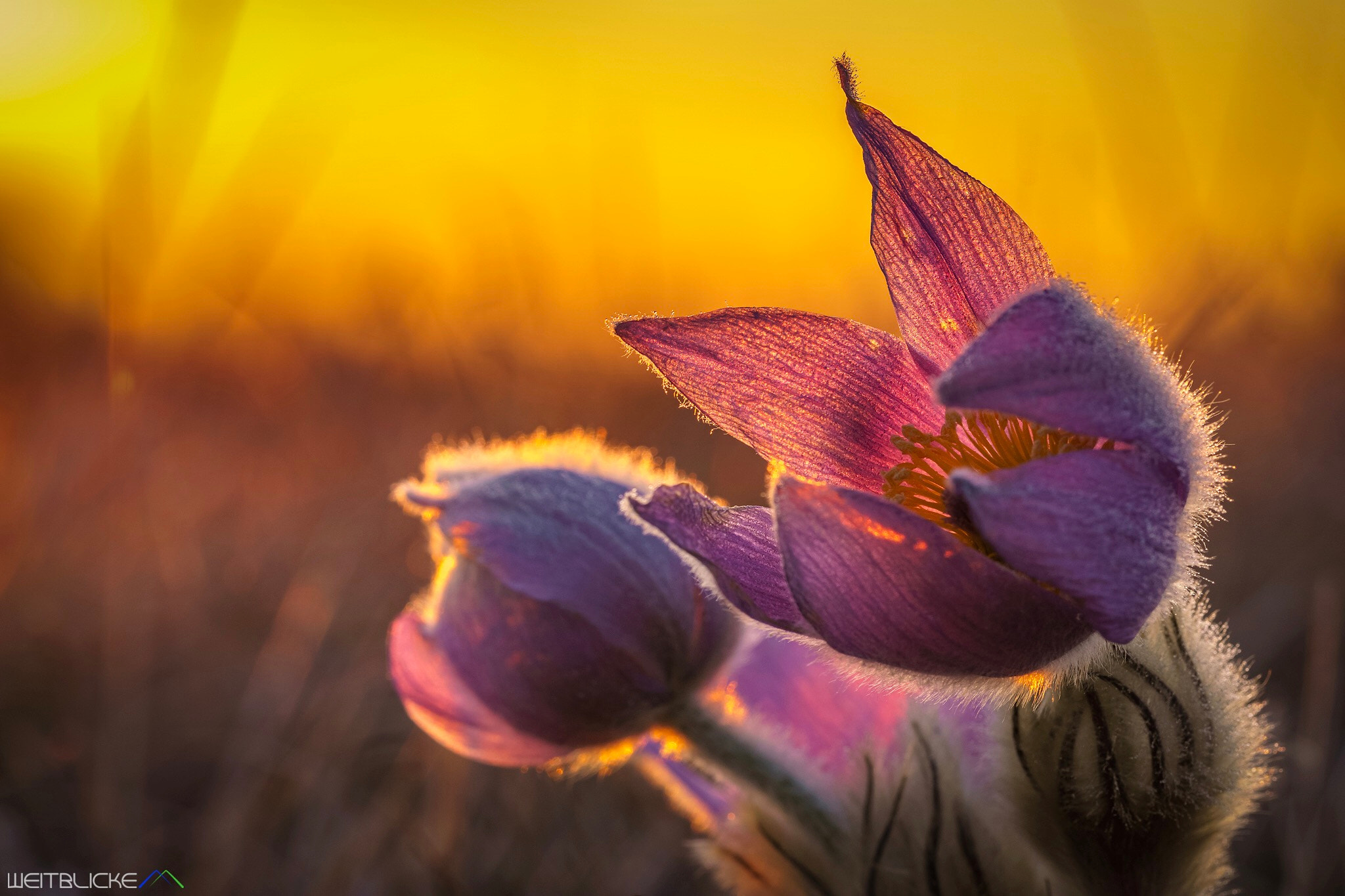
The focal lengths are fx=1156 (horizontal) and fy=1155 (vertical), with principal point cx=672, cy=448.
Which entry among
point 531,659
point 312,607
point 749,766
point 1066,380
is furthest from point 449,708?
point 312,607

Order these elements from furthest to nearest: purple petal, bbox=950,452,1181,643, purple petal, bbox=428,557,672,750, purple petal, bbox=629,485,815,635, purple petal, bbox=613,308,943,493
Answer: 1. purple petal, bbox=428,557,672,750
2. purple petal, bbox=613,308,943,493
3. purple petal, bbox=629,485,815,635
4. purple petal, bbox=950,452,1181,643

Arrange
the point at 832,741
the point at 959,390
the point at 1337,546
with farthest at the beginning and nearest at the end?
the point at 1337,546
the point at 832,741
the point at 959,390

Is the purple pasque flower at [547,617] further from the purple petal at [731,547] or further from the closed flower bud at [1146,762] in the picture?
the closed flower bud at [1146,762]

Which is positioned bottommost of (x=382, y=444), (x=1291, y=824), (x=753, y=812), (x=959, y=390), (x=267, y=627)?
(x=267, y=627)

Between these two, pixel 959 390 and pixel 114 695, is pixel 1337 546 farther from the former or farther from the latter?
pixel 114 695

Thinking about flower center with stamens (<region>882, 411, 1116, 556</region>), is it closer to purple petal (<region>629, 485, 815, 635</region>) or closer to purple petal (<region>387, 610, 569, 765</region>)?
purple petal (<region>629, 485, 815, 635</region>)

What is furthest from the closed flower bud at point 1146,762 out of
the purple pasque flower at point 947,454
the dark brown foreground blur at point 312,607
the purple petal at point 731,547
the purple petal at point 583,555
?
the dark brown foreground blur at point 312,607

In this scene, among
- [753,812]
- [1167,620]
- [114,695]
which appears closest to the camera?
[1167,620]

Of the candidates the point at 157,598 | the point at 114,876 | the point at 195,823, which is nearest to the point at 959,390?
the point at 114,876

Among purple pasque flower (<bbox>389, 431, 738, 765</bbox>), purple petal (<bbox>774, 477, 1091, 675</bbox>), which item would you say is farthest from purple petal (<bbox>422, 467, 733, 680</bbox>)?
purple petal (<bbox>774, 477, 1091, 675</bbox>)
